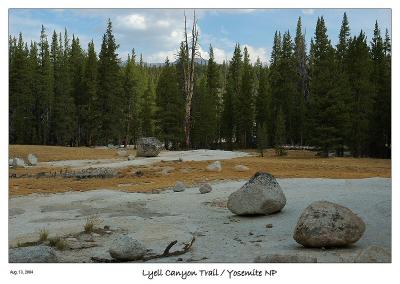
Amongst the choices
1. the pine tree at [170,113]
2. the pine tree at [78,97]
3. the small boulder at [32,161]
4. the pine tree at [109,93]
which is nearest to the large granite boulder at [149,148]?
the small boulder at [32,161]

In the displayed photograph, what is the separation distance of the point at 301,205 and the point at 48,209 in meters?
7.50

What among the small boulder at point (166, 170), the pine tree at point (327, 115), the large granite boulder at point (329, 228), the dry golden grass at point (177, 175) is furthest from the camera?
the pine tree at point (327, 115)

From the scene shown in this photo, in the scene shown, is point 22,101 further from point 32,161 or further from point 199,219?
point 199,219

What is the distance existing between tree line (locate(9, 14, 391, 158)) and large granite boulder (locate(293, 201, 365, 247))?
2735cm

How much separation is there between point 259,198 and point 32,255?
6199 millimetres

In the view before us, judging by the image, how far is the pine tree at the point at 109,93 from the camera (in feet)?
167

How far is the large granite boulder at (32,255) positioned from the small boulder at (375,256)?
4.80 meters

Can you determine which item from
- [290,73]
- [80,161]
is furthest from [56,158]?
[290,73]

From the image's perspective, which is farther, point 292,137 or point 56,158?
point 292,137

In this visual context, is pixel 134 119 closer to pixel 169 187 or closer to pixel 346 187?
pixel 169 187

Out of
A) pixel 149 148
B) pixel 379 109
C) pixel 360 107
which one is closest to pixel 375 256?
pixel 149 148

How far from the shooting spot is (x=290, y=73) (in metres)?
60.8

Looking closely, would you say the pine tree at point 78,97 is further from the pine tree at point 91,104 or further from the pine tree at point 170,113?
the pine tree at point 170,113

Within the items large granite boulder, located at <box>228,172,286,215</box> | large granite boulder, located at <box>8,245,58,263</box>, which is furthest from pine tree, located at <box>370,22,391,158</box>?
large granite boulder, located at <box>8,245,58,263</box>
